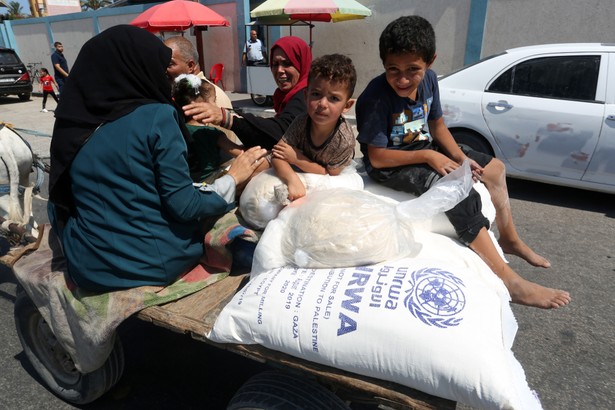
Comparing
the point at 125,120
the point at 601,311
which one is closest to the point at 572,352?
the point at 601,311

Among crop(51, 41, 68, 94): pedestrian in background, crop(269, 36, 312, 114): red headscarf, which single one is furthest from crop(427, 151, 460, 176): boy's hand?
crop(51, 41, 68, 94): pedestrian in background

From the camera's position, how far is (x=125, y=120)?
1734 millimetres

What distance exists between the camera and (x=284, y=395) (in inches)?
60.9

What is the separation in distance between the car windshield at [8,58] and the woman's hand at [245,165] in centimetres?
1656

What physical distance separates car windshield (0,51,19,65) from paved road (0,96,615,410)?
47.5ft

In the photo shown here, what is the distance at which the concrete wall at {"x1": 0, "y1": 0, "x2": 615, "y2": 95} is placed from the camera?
863 cm

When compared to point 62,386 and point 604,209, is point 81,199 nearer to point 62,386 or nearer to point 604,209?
point 62,386

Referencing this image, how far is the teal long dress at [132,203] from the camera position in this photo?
1.73 m

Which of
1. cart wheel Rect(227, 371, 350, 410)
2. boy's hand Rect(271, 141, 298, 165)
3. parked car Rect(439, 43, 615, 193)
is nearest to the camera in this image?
cart wheel Rect(227, 371, 350, 410)

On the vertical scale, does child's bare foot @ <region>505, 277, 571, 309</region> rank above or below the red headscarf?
below

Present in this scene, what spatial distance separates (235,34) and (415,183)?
1385 centimetres

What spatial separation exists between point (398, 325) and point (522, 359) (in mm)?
1586

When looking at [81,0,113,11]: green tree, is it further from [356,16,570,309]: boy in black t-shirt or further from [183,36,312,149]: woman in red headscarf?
[356,16,570,309]: boy in black t-shirt

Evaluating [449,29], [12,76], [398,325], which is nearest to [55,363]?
[398,325]
